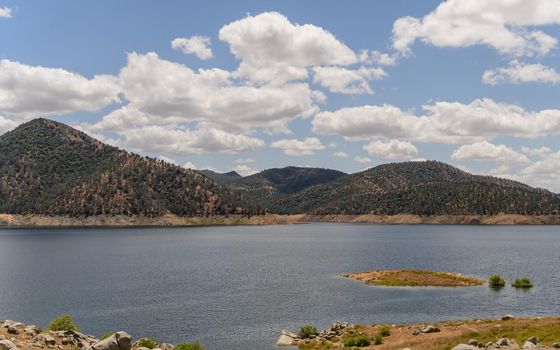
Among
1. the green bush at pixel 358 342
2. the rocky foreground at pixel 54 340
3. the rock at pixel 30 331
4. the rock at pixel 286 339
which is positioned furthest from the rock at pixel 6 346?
the green bush at pixel 358 342

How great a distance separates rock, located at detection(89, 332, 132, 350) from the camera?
4556 cm

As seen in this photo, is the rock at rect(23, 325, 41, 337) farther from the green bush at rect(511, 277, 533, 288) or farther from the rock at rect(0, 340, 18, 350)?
the green bush at rect(511, 277, 533, 288)

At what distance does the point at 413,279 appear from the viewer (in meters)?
115

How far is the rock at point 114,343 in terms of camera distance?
45.6 meters

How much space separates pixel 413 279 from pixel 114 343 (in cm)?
8232

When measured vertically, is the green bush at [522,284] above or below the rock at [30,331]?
below

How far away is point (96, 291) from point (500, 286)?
275 ft

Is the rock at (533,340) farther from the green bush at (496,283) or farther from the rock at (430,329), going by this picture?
the green bush at (496,283)

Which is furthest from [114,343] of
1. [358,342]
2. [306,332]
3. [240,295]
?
[240,295]

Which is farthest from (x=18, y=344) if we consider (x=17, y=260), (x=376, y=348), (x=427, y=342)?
(x=17, y=260)

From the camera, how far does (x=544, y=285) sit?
10694 cm

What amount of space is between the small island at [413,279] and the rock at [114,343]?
71819 mm

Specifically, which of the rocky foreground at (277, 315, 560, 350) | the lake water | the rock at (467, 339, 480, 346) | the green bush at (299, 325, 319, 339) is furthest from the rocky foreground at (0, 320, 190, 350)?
the rock at (467, 339, 480, 346)

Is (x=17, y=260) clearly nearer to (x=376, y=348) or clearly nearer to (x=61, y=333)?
(x=61, y=333)
